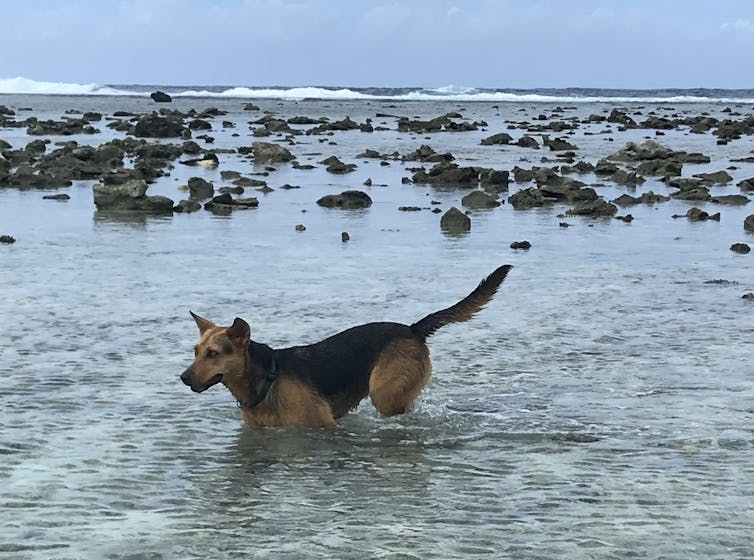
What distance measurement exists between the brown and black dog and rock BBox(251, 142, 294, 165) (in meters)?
26.7

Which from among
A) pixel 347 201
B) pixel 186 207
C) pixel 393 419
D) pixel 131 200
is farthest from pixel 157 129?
pixel 393 419

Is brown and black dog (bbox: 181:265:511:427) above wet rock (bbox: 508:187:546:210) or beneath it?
above

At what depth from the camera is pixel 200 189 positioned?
2539 cm

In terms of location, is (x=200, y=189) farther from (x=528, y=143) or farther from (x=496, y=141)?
(x=496, y=141)

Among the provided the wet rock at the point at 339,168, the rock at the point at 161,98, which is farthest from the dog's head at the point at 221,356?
the rock at the point at 161,98

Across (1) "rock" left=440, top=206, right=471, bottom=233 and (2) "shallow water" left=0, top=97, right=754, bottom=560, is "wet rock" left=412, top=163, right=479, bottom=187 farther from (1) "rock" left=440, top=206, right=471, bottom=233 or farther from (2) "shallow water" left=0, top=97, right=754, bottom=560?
(2) "shallow water" left=0, top=97, right=754, bottom=560

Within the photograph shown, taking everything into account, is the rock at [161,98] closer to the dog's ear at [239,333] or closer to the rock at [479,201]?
the rock at [479,201]

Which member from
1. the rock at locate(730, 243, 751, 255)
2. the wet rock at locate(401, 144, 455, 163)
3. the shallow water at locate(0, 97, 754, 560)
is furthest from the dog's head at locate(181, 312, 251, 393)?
the wet rock at locate(401, 144, 455, 163)

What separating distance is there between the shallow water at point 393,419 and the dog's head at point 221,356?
1.32 ft

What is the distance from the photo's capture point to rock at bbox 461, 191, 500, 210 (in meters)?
24.1

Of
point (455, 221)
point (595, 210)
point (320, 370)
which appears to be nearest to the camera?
point (320, 370)

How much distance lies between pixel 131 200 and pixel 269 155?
47.9ft

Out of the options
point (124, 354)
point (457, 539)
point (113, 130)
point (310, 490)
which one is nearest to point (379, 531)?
point (457, 539)

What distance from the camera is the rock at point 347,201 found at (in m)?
23.7
